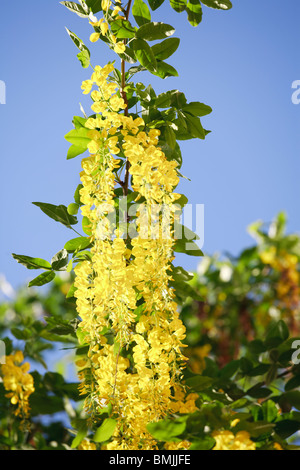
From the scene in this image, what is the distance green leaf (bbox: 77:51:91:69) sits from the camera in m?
0.97

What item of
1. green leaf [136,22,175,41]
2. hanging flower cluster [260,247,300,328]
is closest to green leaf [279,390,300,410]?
green leaf [136,22,175,41]

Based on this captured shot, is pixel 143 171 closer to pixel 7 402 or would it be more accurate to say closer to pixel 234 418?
pixel 234 418

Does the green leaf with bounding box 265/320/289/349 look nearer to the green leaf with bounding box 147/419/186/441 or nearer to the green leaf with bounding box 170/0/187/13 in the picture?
the green leaf with bounding box 147/419/186/441

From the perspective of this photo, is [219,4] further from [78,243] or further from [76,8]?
[78,243]

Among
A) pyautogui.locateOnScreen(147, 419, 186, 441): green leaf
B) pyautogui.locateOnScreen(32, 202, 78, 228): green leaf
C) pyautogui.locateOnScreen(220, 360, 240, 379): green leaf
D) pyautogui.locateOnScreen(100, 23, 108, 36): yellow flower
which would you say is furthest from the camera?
pyautogui.locateOnScreen(220, 360, 240, 379): green leaf

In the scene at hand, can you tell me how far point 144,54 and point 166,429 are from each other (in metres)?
0.71

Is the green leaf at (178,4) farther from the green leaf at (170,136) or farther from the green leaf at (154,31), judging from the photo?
the green leaf at (170,136)

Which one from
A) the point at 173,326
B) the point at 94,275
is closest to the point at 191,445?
the point at 173,326

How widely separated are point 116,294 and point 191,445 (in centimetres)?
31

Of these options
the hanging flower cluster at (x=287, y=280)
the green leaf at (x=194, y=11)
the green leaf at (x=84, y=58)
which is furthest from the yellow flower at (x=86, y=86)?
the hanging flower cluster at (x=287, y=280)

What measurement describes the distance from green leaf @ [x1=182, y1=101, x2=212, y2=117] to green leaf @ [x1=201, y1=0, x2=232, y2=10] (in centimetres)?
21

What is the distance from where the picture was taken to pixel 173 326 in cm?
89

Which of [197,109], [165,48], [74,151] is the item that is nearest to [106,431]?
[74,151]

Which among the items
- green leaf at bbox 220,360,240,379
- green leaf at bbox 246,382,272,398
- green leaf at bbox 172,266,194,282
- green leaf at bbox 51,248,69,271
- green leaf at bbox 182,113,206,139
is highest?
green leaf at bbox 182,113,206,139
